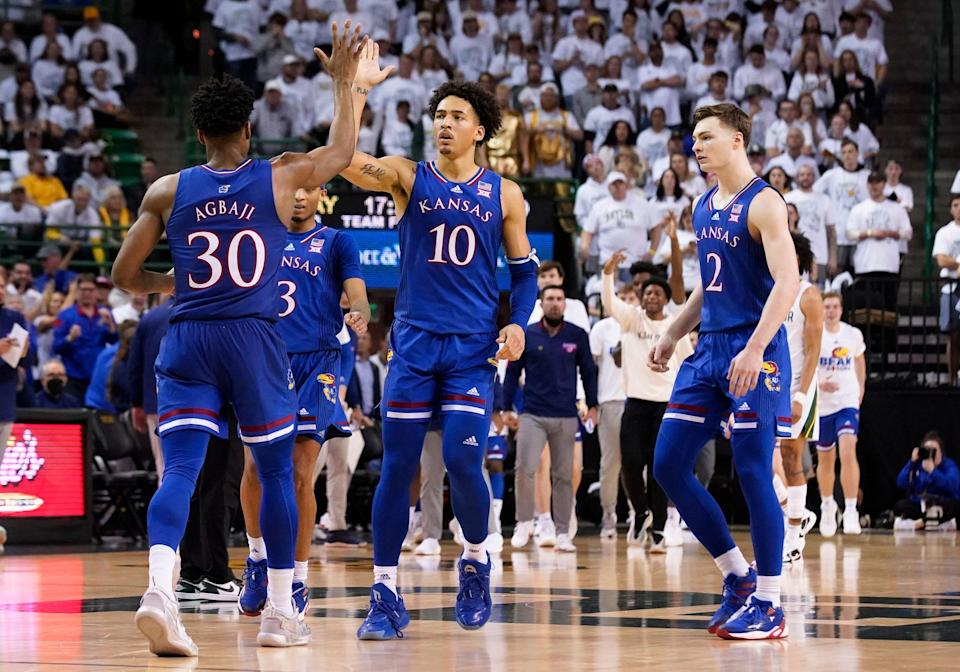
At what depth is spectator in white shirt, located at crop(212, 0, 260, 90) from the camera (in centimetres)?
2423

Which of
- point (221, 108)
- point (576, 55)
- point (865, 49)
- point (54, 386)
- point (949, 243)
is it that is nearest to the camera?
point (221, 108)

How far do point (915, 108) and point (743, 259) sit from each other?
1952 cm

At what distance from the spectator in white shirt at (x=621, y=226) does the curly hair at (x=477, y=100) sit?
11899 mm

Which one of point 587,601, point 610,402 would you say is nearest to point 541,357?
point 610,402

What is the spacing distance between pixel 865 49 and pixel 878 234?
484 cm

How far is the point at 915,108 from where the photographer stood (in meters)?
25.9

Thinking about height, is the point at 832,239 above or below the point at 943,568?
above

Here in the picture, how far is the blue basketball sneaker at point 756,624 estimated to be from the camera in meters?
7.07

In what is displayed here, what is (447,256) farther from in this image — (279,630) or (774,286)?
(279,630)

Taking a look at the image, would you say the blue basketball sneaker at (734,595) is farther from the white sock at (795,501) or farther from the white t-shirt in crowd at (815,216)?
the white t-shirt in crowd at (815,216)

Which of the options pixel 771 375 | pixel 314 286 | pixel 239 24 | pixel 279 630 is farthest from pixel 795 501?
pixel 239 24

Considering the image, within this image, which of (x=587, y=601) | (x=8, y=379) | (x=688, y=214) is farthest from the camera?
(x=688, y=214)

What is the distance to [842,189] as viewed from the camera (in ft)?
68.2

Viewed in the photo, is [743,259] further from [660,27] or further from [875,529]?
[660,27]
